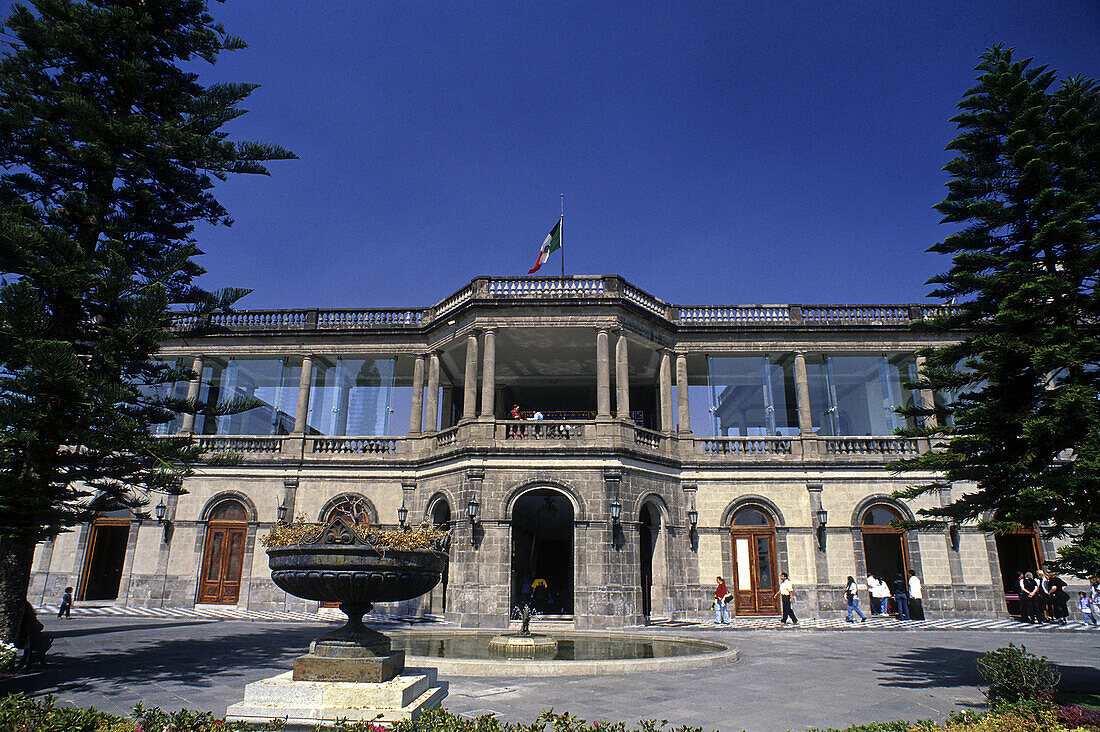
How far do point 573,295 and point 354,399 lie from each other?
10.1 metres

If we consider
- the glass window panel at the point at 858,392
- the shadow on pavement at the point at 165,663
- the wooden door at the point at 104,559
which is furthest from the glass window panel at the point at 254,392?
the glass window panel at the point at 858,392

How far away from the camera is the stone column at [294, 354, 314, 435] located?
Answer: 84.3 ft

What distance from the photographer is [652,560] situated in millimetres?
22844

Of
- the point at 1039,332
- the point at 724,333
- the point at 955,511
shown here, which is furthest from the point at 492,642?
the point at 724,333

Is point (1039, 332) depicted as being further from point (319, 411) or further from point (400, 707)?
point (319, 411)

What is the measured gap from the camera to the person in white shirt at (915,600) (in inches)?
877

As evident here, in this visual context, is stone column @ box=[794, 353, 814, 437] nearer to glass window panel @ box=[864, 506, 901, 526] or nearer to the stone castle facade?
the stone castle facade

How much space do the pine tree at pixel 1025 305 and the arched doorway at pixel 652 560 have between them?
12547mm

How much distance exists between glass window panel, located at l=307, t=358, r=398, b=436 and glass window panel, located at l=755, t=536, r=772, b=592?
1407 cm

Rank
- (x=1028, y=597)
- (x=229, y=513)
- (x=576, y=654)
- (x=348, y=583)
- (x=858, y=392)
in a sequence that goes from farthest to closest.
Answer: (x=858, y=392), (x=229, y=513), (x=1028, y=597), (x=576, y=654), (x=348, y=583)

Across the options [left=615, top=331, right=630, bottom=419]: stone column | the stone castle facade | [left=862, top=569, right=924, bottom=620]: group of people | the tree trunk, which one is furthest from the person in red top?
the tree trunk

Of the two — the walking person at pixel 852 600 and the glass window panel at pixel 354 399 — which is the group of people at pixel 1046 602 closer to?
the walking person at pixel 852 600

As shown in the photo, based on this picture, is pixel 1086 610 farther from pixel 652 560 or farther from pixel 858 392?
pixel 652 560

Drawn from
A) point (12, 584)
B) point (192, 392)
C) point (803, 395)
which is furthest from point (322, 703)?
point (192, 392)
